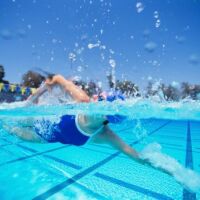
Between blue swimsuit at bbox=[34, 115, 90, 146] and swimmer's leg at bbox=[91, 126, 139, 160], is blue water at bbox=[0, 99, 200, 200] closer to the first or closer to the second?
swimmer's leg at bbox=[91, 126, 139, 160]

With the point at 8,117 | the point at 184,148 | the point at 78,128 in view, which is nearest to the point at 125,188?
the point at 78,128

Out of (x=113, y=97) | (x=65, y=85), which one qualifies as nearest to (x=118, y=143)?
(x=65, y=85)

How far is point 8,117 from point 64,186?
6.01 metres

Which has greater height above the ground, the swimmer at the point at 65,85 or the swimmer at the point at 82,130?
the swimmer at the point at 65,85

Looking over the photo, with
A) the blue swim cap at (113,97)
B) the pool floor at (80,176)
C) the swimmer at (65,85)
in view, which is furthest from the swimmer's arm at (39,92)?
the blue swim cap at (113,97)

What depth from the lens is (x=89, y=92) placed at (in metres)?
7.74

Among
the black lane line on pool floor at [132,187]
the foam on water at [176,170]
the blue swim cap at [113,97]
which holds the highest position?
the blue swim cap at [113,97]

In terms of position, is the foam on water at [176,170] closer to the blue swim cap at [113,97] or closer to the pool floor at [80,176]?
the pool floor at [80,176]

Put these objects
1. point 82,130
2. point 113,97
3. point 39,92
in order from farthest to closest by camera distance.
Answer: point 113,97 < point 39,92 < point 82,130

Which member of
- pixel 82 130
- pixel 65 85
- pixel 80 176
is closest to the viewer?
pixel 82 130

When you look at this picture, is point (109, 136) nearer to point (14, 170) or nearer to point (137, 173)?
point (137, 173)

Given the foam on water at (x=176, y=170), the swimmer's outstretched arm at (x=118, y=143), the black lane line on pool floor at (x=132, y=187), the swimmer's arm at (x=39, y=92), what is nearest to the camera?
Result: the foam on water at (x=176, y=170)

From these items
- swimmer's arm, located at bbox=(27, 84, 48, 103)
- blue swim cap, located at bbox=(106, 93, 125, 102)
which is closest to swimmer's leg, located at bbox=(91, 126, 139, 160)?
swimmer's arm, located at bbox=(27, 84, 48, 103)

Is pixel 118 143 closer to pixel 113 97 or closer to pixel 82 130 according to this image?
pixel 82 130
